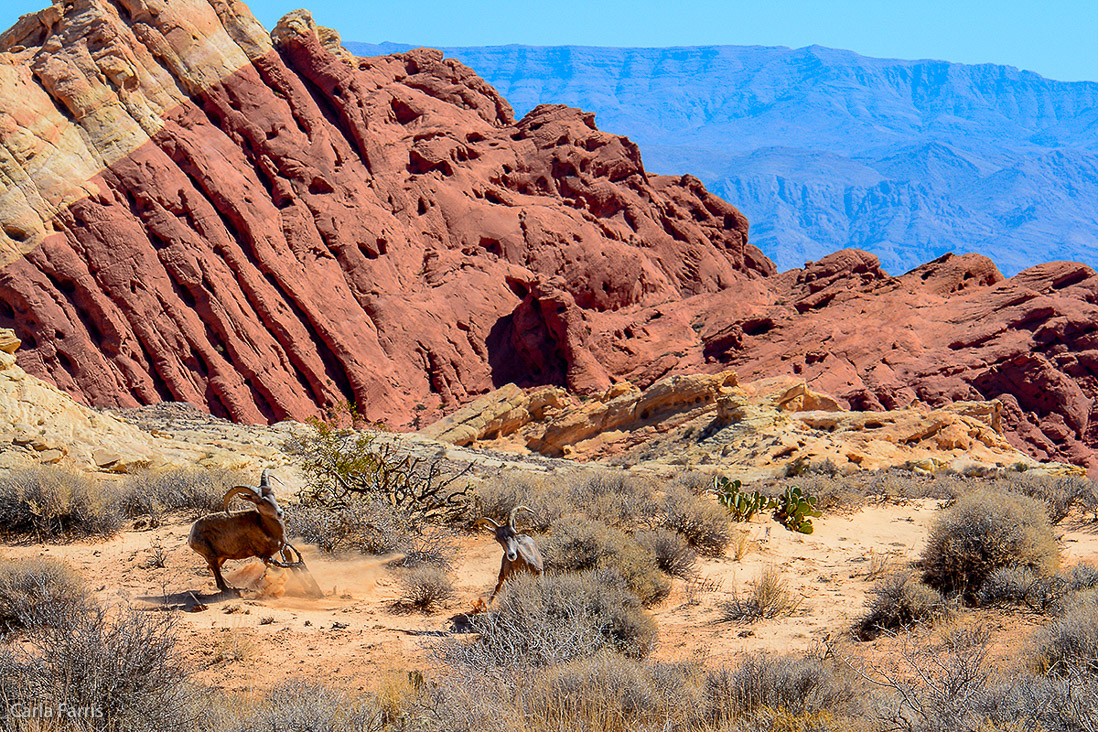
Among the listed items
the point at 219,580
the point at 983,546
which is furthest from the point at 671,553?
the point at 219,580

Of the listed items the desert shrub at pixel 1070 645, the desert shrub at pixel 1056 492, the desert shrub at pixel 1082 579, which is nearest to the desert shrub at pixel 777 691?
the desert shrub at pixel 1070 645

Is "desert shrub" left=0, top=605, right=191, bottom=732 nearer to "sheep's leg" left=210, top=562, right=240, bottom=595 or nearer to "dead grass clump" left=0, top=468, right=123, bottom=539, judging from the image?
"sheep's leg" left=210, top=562, right=240, bottom=595

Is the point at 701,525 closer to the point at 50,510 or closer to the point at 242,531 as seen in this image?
the point at 242,531

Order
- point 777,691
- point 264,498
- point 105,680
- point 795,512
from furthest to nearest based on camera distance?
point 795,512 → point 264,498 → point 777,691 → point 105,680

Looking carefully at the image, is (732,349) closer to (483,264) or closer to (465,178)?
(483,264)

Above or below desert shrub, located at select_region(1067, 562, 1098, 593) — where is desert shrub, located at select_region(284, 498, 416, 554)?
above

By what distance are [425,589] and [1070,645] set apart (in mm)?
4849

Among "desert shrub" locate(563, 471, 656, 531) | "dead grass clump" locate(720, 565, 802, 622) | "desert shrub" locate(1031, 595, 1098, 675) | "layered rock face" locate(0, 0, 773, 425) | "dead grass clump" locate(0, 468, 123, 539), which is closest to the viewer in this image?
"desert shrub" locate(1031, 595, 1098, 675)

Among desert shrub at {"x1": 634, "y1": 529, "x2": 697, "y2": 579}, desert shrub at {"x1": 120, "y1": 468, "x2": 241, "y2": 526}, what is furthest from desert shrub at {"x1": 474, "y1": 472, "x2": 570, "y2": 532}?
desert shrub at {"x1": 120, "y1": 468, "x2": 241, "y2": 526}

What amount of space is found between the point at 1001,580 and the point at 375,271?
32735 millimetres

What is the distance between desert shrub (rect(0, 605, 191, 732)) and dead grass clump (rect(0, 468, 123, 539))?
16.3 ft

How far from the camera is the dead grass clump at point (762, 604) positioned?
705 centimetres

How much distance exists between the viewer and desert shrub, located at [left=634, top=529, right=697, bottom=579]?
8.41m

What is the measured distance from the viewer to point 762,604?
280 inches
